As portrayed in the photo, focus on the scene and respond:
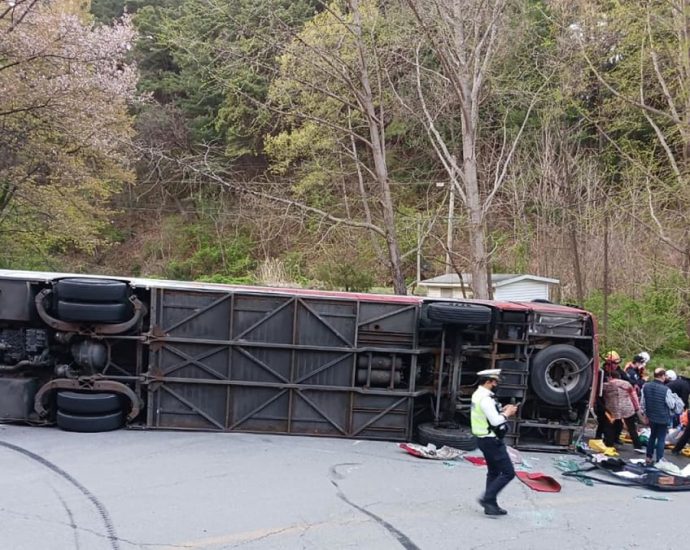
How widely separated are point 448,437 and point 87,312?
227 inches

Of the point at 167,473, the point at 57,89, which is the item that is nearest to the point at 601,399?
the point at 167,473

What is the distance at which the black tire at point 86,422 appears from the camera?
9.19 m

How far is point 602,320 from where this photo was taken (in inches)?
709

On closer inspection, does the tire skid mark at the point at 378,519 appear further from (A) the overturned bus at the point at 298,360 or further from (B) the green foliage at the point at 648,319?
(B) the green foliage at the point at 648,319

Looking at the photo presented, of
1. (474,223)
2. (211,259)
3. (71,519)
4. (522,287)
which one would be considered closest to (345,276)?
(522,287)

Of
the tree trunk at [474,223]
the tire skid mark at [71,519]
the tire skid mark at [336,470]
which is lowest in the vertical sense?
the tire skid mark at [336,470]

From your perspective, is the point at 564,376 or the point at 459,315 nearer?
the point at 459,315

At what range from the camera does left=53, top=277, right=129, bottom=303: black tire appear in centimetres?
923

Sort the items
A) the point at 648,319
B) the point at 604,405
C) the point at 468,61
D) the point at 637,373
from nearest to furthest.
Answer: the point at 604,405 → the point at 637,373 → the point at 468,61 → the point at 648,319

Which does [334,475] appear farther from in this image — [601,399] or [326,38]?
[326,38]

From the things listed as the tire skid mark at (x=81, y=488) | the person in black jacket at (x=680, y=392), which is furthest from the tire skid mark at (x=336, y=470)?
the person in black jacket at (x=680, y=392)

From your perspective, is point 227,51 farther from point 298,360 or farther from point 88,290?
point 298,360

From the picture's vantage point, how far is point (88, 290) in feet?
30.3

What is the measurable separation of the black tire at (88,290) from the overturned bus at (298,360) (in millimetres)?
49
